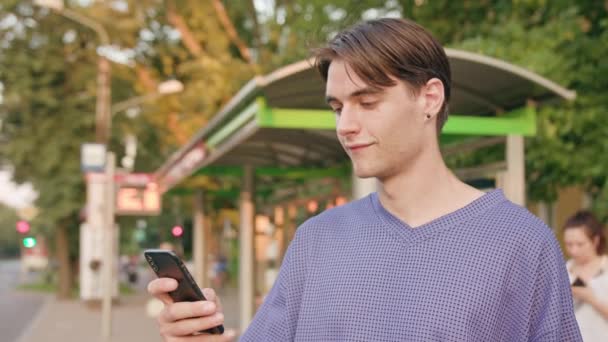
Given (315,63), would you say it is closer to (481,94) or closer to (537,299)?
(537,299)

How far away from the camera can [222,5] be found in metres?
→ 20.2

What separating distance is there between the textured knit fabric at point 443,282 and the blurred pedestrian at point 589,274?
2.51 m

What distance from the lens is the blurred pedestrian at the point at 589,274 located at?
406 cm

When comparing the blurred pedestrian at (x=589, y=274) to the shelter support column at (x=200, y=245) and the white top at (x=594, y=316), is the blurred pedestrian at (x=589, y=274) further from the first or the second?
the shelter support column at (x=200, y=245)

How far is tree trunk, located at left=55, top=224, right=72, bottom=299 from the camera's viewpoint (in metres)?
27.2

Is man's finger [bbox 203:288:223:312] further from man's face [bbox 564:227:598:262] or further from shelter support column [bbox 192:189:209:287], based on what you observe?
shelter support column [bbox 192:189:209:287]

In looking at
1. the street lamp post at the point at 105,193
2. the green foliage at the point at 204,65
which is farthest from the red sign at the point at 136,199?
the green foliage at the point at 204,65

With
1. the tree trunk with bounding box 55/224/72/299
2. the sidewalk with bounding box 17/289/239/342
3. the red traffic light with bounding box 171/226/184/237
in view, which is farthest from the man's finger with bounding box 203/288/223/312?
the tree trunk with bounding box 55/224/72/299

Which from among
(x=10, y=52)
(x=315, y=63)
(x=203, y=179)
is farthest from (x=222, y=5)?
(x=315, y=63)

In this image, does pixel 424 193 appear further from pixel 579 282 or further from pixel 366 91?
pixel 579 282

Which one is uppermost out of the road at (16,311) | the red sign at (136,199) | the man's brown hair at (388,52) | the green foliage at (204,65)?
the green foliage at (204,65)

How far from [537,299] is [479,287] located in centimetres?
11

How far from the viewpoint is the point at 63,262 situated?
27578 millimetres

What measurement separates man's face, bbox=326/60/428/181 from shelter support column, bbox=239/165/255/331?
30.4 ft
